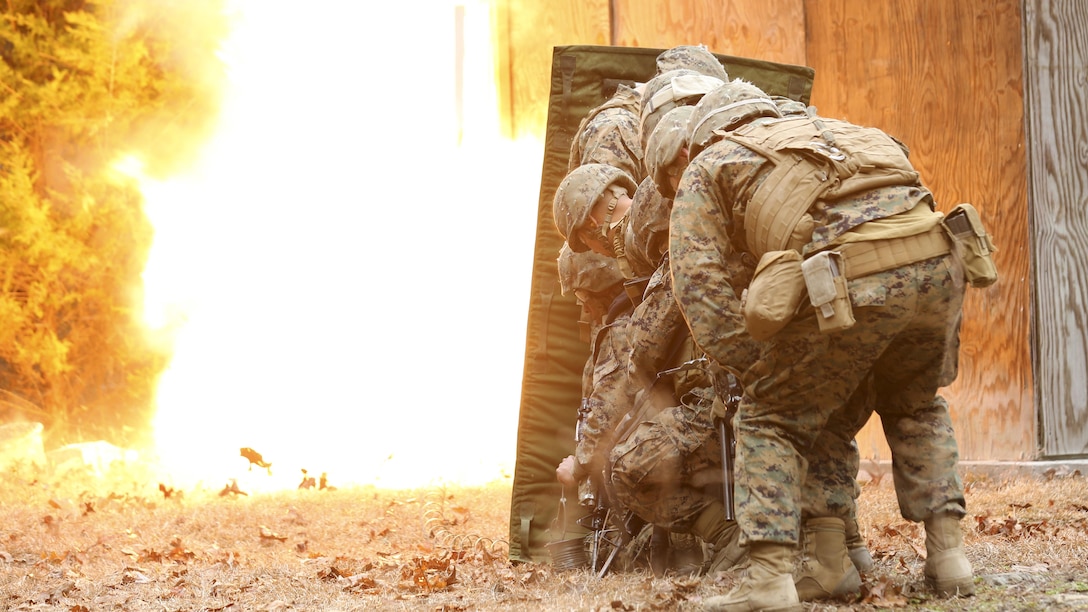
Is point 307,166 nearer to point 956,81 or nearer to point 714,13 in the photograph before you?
point 714,13

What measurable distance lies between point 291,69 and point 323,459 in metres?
4.04

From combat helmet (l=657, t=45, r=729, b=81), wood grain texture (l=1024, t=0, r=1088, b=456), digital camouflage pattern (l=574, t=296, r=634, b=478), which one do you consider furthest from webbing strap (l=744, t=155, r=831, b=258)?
wood grain texture (l=1024, t=0, r=1088, b=456)

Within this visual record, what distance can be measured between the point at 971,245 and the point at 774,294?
66 cm

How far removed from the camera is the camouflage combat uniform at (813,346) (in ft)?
11.2

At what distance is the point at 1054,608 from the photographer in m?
3.40

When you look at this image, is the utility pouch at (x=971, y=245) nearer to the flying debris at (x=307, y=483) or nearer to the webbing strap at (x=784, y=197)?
the webbing strap at (x=784, y=197)

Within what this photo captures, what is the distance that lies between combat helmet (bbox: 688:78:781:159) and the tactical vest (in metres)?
0.18

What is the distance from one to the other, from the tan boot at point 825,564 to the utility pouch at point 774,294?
914 millimetres

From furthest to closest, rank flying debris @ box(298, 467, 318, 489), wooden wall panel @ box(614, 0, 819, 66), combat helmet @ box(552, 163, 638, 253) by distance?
flying debris @ box(298, 467, 318, 489)
wooden wall panel @ box(614, 0, 819, 66)
combat helmet @ box(552, 163, 638, 253)

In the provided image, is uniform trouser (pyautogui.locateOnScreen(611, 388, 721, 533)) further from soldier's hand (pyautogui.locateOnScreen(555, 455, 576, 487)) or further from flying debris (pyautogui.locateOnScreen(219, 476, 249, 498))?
flying debris (pyautogui.locateOnScreen(219, 476, 249, 498))

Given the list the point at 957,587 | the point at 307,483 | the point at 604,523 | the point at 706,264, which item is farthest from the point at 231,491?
the point at 957,587

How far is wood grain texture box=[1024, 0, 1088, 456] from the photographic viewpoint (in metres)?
6.46

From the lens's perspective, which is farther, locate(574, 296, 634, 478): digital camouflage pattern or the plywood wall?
the plywood wall

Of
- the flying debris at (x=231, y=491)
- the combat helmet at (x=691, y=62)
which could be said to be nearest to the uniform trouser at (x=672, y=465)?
the combat helmet at (x=691, y=62)
